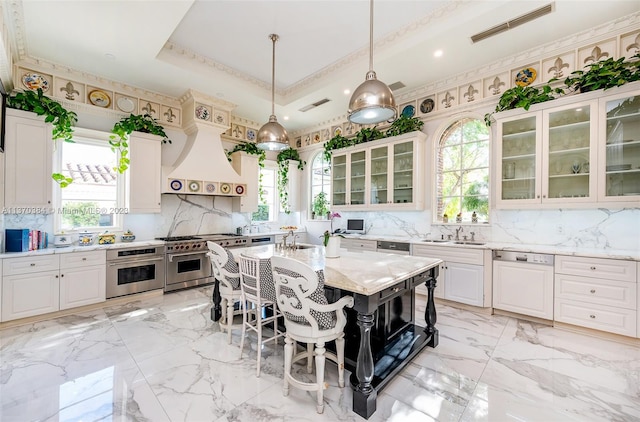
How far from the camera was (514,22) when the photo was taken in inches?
115

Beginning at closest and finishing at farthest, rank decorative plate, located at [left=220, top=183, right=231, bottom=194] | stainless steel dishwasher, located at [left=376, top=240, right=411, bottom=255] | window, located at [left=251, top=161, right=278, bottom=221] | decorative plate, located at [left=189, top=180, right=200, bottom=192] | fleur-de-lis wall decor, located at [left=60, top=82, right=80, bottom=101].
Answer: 1. fleur-de-lis wall decor, located at [left=60, top=82, right=80, bottom=101]
2. stainless steel dishwasher, located at [left=376, top=240, right=411, bottom=255]
3. decorative plate, located at [left=189, top=180, right=200, bottom=192]
4. decorative plate, located at [left=220, top=183, right=231, bottom=194]
5. window, located at [left=251, top=161, right=278, bottom=221]

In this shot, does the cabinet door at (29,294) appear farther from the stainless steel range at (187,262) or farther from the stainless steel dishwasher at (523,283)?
the stainless steel dishwasher at (523,283)

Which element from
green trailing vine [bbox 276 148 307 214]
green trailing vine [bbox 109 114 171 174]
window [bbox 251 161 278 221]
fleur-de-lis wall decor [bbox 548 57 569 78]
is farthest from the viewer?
green trailing vine [bbox 276 148 307 214]

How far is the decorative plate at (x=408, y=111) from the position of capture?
4.65 metres

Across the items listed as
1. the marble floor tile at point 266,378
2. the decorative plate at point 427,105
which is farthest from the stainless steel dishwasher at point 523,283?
the decorative plate at point 427,105

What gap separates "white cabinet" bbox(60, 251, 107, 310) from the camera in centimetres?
347

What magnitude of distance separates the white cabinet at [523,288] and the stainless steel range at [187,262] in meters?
4.19

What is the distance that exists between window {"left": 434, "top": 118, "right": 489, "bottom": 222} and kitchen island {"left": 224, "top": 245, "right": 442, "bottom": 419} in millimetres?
2133

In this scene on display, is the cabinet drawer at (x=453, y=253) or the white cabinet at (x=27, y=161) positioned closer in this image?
the white cabinet at (x=27, y=161)

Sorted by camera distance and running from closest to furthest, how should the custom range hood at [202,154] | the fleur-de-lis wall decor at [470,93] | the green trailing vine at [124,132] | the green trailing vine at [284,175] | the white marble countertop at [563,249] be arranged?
the white marble countertop at [563,249]
the fleur-de-lis wall decor at [470,93]
the green trailing vine at [124,132]
the custom range hood at [202,154]
the green trailing vine at [284,175]

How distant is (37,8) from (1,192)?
209 cm

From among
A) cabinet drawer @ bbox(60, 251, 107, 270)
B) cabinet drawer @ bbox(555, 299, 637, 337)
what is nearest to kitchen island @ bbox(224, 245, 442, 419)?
cabinet drawer @ bbox(555, 299, 637, 337)

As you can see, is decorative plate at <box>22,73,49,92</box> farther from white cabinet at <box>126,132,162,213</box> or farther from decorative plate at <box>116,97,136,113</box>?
white cabinet at <box>126,132,162,213</box>

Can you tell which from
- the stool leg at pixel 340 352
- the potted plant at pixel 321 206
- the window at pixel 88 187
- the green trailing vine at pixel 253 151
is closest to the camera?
the stool leg at pixel 340 352
